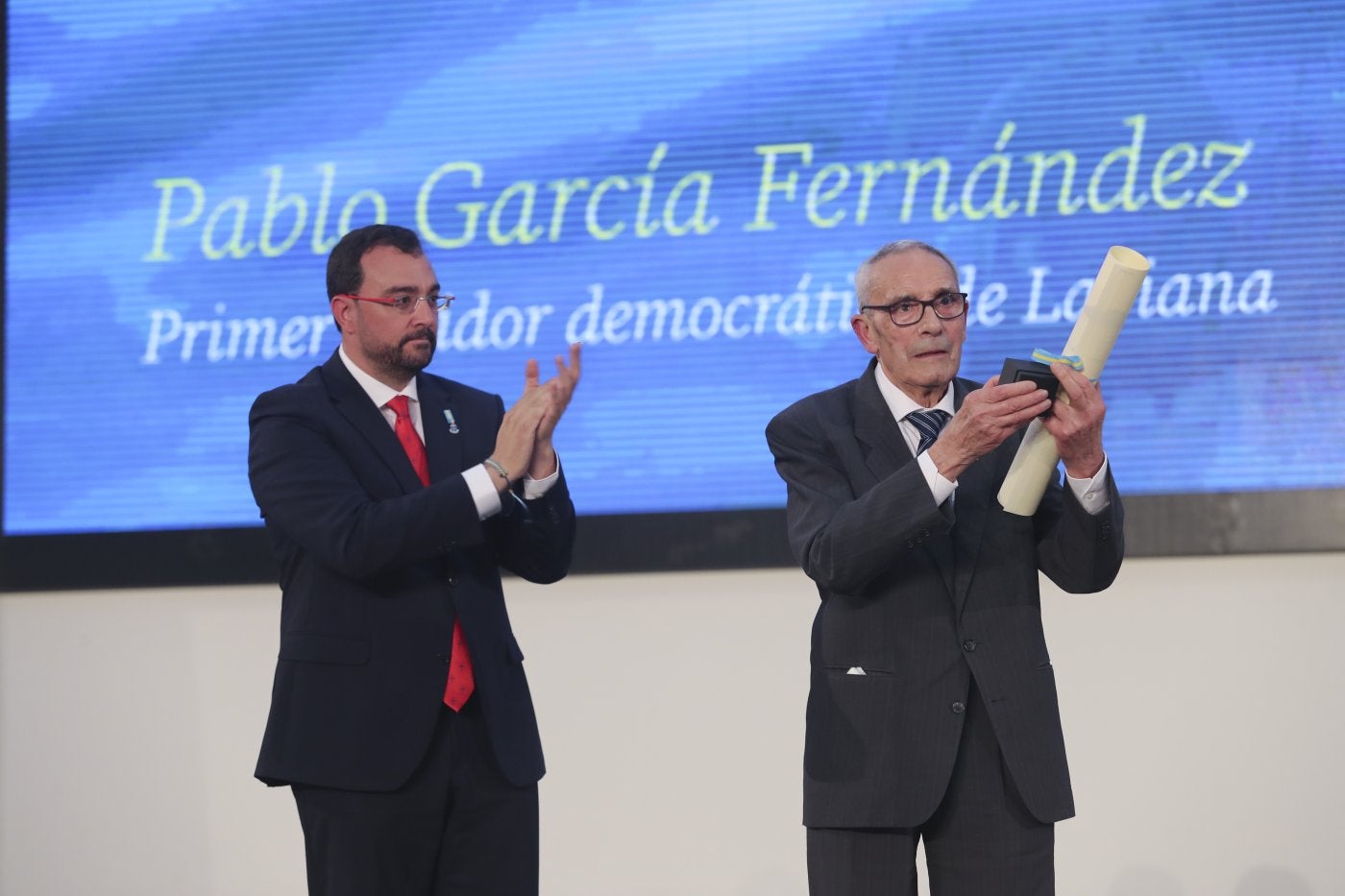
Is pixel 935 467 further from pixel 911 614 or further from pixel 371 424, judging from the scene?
pixel 371 424

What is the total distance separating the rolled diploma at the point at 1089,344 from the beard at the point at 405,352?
3.12 ft

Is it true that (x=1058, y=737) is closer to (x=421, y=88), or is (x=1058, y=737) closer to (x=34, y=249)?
(x=421, y=88)

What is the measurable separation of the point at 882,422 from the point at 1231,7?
2.03 metres

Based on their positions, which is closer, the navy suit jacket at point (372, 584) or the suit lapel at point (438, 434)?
the navy suit jacket at point (372, 584)

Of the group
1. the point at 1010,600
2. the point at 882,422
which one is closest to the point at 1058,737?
the point at 1010,600

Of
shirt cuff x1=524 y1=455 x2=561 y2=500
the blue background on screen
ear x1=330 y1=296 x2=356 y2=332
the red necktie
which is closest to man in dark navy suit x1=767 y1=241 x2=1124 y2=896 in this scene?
shirt cuff x1=524 y1=455 x2=561 y2=500

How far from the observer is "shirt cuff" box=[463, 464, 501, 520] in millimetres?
2293

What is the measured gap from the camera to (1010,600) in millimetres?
2180

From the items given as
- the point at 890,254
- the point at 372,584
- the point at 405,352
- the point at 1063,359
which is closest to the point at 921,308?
the point at 890,254

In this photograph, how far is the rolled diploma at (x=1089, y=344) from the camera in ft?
6.84

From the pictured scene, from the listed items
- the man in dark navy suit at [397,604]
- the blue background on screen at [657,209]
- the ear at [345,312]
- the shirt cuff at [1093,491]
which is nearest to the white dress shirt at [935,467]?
the shirt cuff at [1093,491]

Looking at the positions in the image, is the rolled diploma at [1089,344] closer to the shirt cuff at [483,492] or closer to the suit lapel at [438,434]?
A: the shirt cuff at [483,492]

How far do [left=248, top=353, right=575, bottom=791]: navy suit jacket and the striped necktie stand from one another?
1.99ft

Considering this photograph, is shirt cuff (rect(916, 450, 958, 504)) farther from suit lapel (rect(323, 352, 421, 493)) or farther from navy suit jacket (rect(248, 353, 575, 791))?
suit lapel (rect(323, 352, 421, 493))
